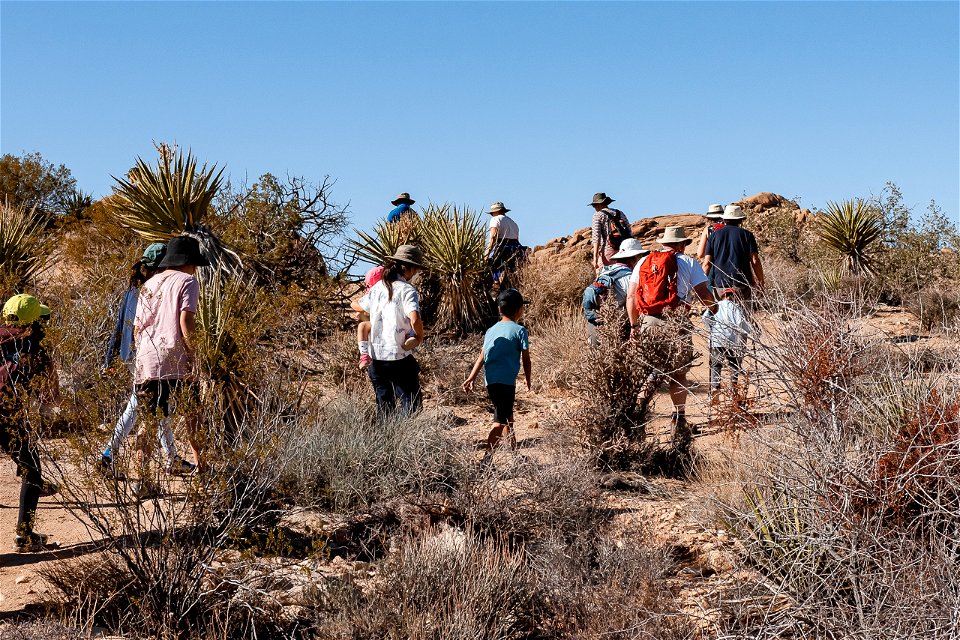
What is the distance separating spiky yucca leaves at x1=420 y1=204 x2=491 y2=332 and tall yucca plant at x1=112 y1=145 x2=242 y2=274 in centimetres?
328

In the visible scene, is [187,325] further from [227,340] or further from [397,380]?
[397,380]

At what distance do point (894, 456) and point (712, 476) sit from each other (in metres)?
1.72

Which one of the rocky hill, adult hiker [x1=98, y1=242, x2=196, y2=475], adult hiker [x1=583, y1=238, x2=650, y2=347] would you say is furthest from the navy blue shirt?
the rocky hill

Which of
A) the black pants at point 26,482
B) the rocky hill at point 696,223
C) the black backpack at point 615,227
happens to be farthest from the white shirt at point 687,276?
the rocky hill at point 696,223

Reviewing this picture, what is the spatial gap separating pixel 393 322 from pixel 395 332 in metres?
0.07

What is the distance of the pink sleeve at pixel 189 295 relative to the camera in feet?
18.2

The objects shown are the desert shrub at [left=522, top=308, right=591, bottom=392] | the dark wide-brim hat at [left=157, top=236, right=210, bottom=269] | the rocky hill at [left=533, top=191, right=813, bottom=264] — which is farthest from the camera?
the rocky hill at [left=533, top=191, right=813, bottom=264]

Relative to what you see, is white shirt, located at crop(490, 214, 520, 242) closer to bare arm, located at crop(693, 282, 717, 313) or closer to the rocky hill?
the rocky hill

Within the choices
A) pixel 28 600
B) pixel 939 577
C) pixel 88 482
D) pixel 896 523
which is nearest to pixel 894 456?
pixel 896 523

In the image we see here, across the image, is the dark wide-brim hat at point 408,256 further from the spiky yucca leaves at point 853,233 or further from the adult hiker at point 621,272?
the spiky yucca leaves at point 853,233

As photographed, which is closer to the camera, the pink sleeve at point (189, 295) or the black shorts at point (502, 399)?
the pink sleeve at point (189, 295)

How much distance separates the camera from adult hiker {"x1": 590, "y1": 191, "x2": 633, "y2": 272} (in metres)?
11.8

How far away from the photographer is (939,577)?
4.00m

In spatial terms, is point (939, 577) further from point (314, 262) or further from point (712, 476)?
point (314, 262)
